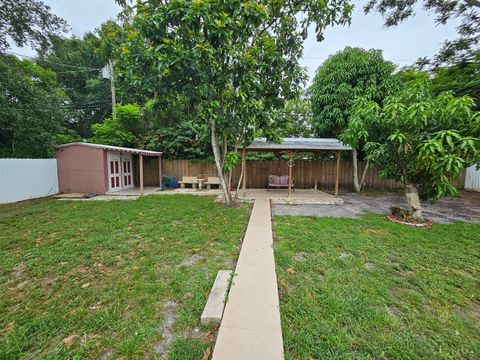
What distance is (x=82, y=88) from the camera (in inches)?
792

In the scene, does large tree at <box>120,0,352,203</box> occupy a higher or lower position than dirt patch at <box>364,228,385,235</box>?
higher

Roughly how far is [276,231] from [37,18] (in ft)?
43.5

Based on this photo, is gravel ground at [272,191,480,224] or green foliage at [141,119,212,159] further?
green foliage at [141,119,212,159]

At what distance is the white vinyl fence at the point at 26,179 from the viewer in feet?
24.5

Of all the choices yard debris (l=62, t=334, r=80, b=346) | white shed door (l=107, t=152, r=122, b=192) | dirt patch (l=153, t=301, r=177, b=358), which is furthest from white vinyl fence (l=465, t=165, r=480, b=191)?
white shed door (l=107, t=152, r=122, b=192)

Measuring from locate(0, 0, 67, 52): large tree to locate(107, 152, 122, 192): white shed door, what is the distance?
18.8 ft

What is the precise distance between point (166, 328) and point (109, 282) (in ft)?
4.35

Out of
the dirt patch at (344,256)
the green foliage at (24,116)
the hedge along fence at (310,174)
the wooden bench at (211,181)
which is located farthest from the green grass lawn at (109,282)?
the hedge along fence at (310,174)

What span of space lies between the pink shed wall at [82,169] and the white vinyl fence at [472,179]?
1850cm

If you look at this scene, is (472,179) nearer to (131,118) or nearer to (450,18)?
(450,18)

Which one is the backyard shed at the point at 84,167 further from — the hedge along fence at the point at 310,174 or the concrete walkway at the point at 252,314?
the concrete walkway at the point at 252,314

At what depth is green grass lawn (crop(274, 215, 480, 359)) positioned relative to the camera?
187 cm

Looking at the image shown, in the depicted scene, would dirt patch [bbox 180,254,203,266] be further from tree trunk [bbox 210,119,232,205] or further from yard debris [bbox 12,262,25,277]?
tree trunk [bbox 210,119,232,205]

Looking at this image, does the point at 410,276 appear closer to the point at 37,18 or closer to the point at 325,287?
the point at 325,287
